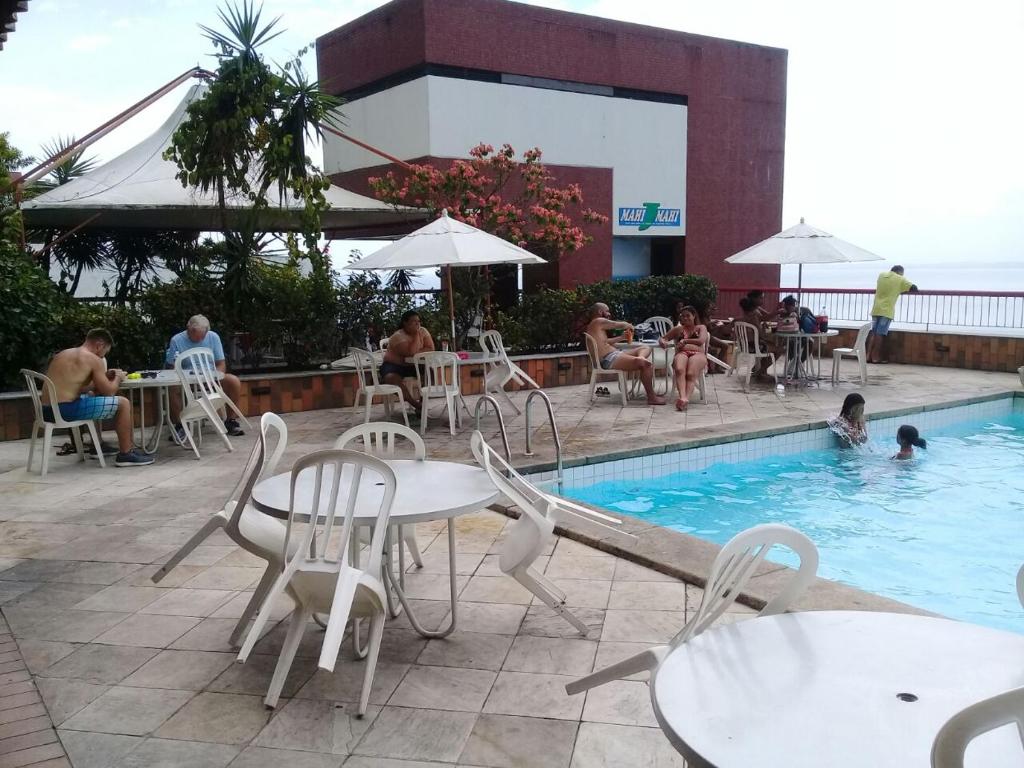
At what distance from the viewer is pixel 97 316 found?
7719 millimetres

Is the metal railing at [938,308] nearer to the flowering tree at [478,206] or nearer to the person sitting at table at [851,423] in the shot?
the flowering tree at [478,206]

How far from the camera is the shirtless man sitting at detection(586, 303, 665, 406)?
863cm

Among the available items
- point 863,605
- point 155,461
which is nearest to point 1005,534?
point 863,605

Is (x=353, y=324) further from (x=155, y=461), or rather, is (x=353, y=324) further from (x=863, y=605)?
(x=863, y=605)

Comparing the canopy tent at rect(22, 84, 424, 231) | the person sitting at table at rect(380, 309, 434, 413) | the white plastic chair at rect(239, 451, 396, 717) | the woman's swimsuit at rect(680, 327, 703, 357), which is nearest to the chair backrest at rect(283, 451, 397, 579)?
the white plastic chair at rect(239, 451, 396, 717)

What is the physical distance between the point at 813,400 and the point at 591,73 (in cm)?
777

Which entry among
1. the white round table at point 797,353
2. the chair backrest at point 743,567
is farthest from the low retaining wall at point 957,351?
the chair backrest at point 743,567

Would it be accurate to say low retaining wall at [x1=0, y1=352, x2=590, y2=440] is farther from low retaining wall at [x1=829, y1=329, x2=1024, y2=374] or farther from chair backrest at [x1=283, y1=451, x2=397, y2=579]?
low retaining wall at [x1=829, y1=329, x2=1024, y2=374]

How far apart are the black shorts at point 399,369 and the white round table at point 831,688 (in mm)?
5915

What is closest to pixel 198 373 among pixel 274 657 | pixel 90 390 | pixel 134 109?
pixel 90 390

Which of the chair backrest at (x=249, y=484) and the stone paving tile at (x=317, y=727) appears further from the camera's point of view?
the chair backrest at (x=249, y=484)

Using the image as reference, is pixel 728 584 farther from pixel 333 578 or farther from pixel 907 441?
pixel 907 441

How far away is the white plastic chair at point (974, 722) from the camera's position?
46.4 inches

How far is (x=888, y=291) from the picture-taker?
11273mm
